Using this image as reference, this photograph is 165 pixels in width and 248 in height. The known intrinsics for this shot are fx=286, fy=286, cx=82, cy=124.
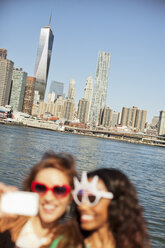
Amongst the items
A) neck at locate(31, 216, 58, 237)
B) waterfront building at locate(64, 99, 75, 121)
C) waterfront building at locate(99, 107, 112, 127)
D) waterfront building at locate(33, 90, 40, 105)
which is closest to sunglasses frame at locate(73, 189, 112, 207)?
neck at locate(31, 216, 58, 237)

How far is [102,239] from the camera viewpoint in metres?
1.27

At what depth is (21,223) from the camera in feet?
4.56

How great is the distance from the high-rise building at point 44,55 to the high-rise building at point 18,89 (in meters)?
18.1

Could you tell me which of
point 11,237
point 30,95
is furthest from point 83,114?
point 11,237

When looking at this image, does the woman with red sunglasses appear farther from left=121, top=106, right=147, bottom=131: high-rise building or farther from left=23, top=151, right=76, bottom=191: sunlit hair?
left=121, top=106, right=147, bottom=131: high-rise building

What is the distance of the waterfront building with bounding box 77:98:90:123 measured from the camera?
6709 inches

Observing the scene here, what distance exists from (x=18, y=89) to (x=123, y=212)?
142 meters

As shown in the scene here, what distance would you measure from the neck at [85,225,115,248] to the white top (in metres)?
0.22

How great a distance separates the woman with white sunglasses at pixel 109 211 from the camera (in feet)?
3.92

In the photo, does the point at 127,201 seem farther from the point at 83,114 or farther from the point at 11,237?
the point at 83,114

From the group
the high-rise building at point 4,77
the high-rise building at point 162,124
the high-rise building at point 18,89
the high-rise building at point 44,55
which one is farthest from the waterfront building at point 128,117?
the high-rise building at point 4,77

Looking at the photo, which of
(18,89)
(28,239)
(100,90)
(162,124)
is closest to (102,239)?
(28,239)

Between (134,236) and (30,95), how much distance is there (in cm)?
14632

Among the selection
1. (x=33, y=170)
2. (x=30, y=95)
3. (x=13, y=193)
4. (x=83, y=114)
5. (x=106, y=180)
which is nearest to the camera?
(x=13, y=193)
